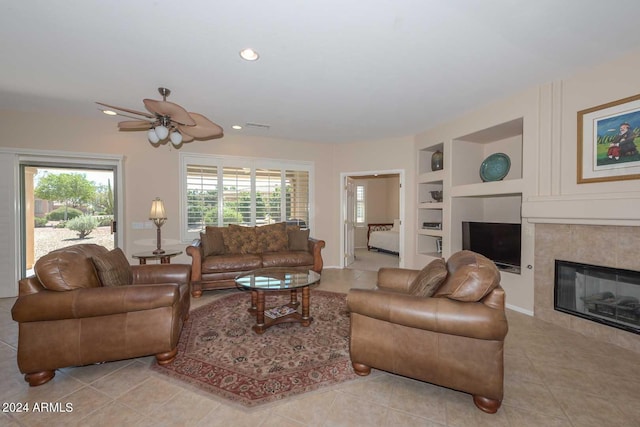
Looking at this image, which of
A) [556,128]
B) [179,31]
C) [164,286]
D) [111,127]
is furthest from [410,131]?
[111,127]

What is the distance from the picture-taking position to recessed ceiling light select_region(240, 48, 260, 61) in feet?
8.18

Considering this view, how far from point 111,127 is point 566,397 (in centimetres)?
630

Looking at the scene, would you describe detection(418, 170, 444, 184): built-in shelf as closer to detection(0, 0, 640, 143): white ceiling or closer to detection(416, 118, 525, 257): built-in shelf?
detection(416, 118, 525, 257): built-in shelf

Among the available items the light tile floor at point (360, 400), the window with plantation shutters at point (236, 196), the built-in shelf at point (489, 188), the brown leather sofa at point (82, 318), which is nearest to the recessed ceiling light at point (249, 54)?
the brown leather sofa at point (82, 318)

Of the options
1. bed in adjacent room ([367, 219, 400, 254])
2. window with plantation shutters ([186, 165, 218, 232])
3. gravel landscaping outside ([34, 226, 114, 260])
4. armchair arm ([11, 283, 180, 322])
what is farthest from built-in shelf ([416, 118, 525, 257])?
gravel landscaping outside ([34, 226, 114, 260])

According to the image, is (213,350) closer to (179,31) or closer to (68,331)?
(68,331)

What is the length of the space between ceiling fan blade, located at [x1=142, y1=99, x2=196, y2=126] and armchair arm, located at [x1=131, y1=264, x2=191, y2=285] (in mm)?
1568

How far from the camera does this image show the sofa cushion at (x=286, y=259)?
4.38 m

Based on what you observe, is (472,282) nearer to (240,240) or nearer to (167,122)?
(167,122)

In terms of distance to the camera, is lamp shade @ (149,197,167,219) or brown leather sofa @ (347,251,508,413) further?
lamp shade @ (149,197,167,219)

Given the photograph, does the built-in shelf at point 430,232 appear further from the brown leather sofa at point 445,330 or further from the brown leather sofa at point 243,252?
the brown leather sofa at point 445,330

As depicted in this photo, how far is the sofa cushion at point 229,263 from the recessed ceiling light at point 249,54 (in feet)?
9.17

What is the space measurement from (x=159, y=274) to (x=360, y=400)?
2351 millimetres

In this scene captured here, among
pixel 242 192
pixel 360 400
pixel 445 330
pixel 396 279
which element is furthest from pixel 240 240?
pixel 445 330
